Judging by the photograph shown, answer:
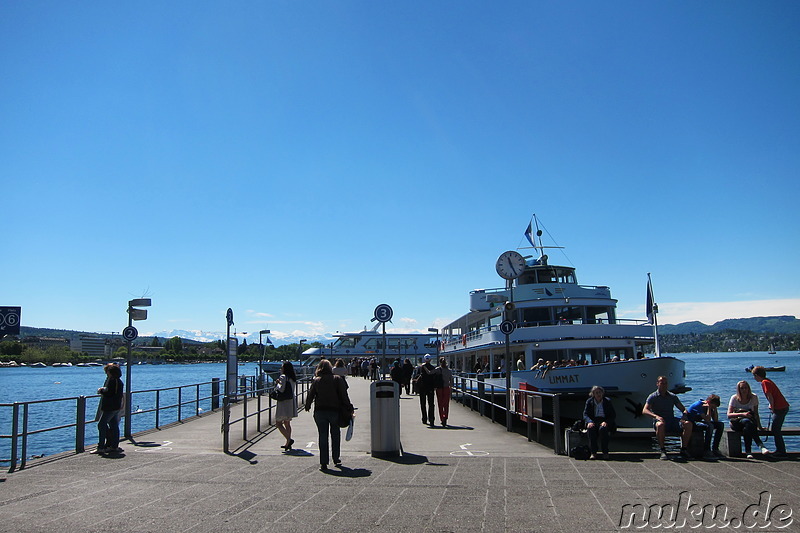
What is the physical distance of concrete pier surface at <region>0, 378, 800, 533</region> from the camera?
5988 mm

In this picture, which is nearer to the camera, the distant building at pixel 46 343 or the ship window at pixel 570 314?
the ship window at pixel 570 314

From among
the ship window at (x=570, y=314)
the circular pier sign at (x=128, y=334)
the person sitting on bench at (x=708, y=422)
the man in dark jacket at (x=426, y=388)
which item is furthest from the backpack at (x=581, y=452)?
the ship window at (x=570, y=314)

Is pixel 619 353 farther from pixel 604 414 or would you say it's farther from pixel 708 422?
pixel 604 414

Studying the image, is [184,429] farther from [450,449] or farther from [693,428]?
[693,428]

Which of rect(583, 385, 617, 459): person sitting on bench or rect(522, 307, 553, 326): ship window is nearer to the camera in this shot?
rect(583, 385, 617, 459): person sitting on bench

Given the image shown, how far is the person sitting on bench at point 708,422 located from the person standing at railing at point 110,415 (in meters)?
9.07

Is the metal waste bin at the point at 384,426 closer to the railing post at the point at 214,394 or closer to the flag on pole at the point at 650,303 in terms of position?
the railing post at the point at 214,394

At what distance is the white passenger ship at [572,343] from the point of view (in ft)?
65.9

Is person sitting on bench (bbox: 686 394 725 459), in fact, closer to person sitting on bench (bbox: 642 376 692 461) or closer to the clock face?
person sitting on bench (bbox: 642 376 692 461)

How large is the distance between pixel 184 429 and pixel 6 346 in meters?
162

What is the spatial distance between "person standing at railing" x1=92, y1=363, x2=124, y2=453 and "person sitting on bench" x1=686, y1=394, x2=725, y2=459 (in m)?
9.07

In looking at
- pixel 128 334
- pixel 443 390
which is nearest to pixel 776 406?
pixel 443 390

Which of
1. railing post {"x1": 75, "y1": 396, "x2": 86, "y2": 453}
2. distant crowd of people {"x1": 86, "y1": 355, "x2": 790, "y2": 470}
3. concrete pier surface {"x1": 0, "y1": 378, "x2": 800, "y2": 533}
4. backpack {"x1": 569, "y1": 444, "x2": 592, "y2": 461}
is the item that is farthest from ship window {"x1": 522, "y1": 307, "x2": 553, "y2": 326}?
railing post {"x1": 75, "y1": 396, "x2": 86, "y2": 453}

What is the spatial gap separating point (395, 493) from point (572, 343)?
16.8 meters
